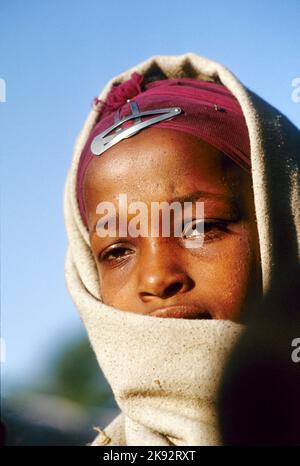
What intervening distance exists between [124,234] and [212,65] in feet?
2.04

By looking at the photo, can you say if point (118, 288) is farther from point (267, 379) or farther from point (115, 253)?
point (267, 379)

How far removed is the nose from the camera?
4.28 feet

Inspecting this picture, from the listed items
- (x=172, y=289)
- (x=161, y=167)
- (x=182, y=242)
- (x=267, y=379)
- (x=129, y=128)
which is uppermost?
(x=129, y=128)

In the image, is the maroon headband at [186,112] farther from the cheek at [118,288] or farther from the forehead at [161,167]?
the cheek at [118,288]

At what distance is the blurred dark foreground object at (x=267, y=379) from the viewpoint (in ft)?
4.28

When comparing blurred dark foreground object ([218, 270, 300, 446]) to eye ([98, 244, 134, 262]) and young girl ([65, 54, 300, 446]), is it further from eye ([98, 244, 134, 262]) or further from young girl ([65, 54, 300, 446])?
eye ([98, 244, 134, 262])

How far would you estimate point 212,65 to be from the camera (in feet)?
5.87

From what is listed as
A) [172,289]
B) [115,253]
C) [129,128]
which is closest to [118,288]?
[115,253]

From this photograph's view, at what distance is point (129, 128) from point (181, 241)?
0.33m

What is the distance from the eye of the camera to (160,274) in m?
1.31

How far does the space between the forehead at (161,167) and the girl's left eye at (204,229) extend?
70 mm

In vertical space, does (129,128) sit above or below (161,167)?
above

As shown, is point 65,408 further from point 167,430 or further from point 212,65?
point 212,65

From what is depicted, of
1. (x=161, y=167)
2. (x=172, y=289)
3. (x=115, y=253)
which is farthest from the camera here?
(x=115, y=253)
